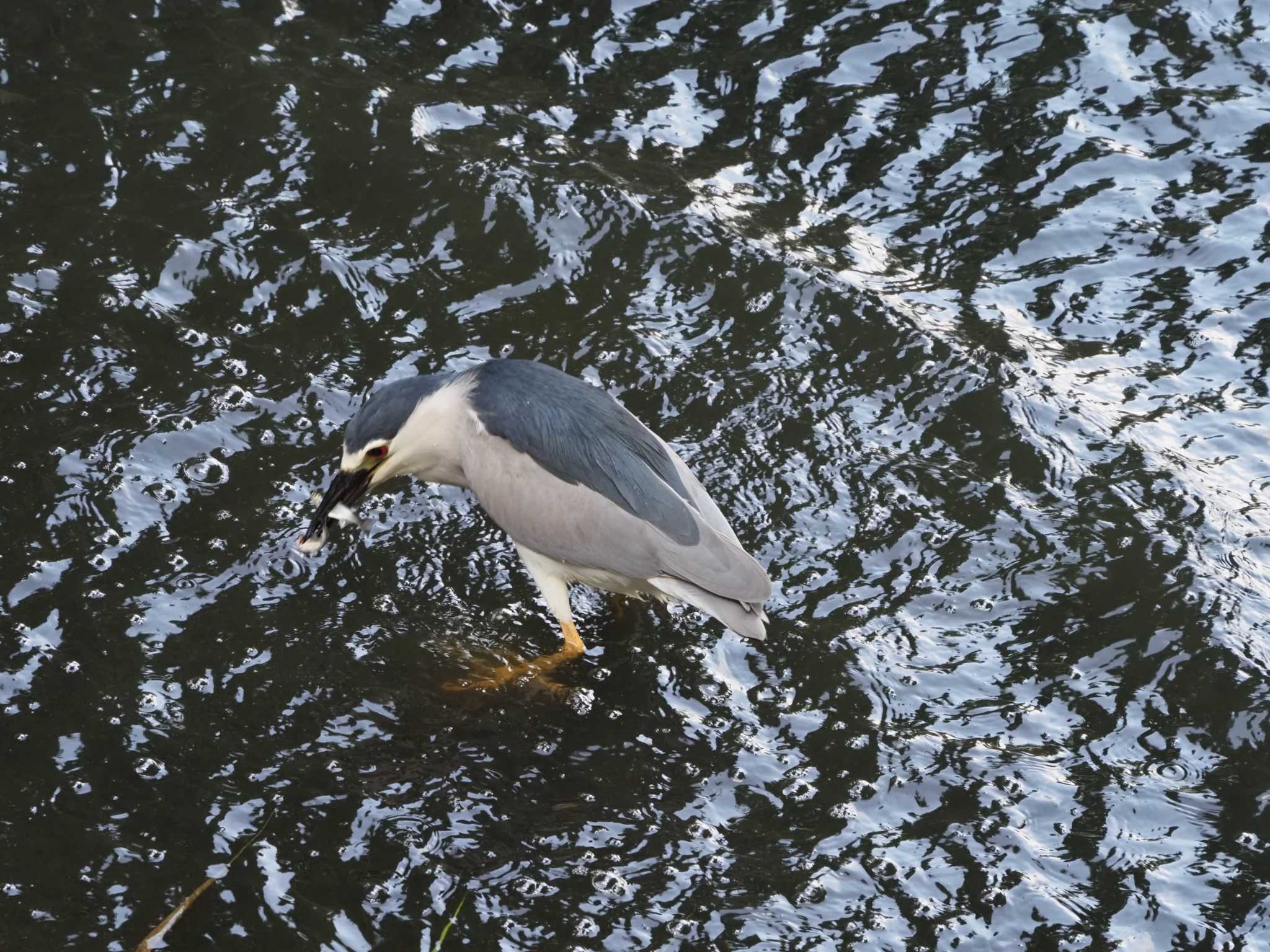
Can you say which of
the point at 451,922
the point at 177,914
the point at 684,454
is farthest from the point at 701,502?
the point at 177,914

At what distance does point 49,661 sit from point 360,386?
183 centimetres

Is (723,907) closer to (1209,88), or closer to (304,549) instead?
(304,549)

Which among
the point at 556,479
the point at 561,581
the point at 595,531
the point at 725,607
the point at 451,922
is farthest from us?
the point at 561,581

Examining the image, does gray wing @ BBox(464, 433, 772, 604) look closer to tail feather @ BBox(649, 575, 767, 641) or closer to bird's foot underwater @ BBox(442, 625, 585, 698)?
tail feather @ BBox(649, 575, 767, 641)

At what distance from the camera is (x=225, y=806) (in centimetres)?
418

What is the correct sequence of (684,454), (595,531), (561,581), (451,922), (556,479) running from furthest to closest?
(684,454), (561,581), (556,479), (595,531), (451,922)

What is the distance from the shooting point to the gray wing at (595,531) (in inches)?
183

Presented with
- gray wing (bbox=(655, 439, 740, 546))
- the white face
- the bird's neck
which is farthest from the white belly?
the white face

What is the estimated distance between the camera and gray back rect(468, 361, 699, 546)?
4859 mm

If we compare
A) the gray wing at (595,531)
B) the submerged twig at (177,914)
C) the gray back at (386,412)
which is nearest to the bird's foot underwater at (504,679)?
the gray wing at (595,531)

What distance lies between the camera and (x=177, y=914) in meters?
3.81

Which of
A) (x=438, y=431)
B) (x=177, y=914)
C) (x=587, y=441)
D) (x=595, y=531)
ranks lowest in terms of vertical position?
(x=177, y=914)

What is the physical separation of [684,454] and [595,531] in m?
0.95

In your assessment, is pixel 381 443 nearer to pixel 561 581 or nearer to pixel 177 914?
pixel 561 581
